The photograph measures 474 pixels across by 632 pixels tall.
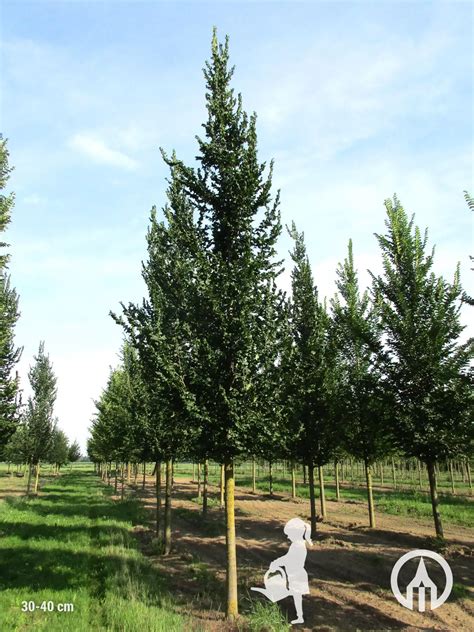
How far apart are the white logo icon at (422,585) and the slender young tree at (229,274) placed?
4304mm

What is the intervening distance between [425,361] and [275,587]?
8.98m

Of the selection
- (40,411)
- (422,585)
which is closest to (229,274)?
(422,585)

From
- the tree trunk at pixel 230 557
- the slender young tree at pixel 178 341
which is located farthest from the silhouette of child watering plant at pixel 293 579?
the slender young tree at pixel 178 341

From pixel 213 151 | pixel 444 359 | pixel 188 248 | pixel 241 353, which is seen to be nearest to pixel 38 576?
pixel 241 353

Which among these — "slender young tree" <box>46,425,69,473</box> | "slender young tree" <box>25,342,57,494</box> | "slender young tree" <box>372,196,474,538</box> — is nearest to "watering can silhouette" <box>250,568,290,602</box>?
"slender young tree" <box>372,196,474,538</box>

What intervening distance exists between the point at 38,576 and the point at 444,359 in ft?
46.4

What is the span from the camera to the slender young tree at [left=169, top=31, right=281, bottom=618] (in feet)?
30.3

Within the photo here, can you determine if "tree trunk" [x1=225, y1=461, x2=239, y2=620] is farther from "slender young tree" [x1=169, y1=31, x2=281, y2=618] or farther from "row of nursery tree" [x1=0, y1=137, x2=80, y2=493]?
"row of nursery tree" [x1=0, y1=137, x2=80, y2=493]

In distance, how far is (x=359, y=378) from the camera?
20156 millimetres

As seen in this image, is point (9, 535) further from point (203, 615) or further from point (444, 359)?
point (444, 359)

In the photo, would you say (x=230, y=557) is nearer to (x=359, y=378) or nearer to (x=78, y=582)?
(x=78, y=582)

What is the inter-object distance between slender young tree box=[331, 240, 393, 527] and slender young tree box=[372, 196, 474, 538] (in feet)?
3.06

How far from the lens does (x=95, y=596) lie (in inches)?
380

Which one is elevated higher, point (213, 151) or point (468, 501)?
point (213, 151)
